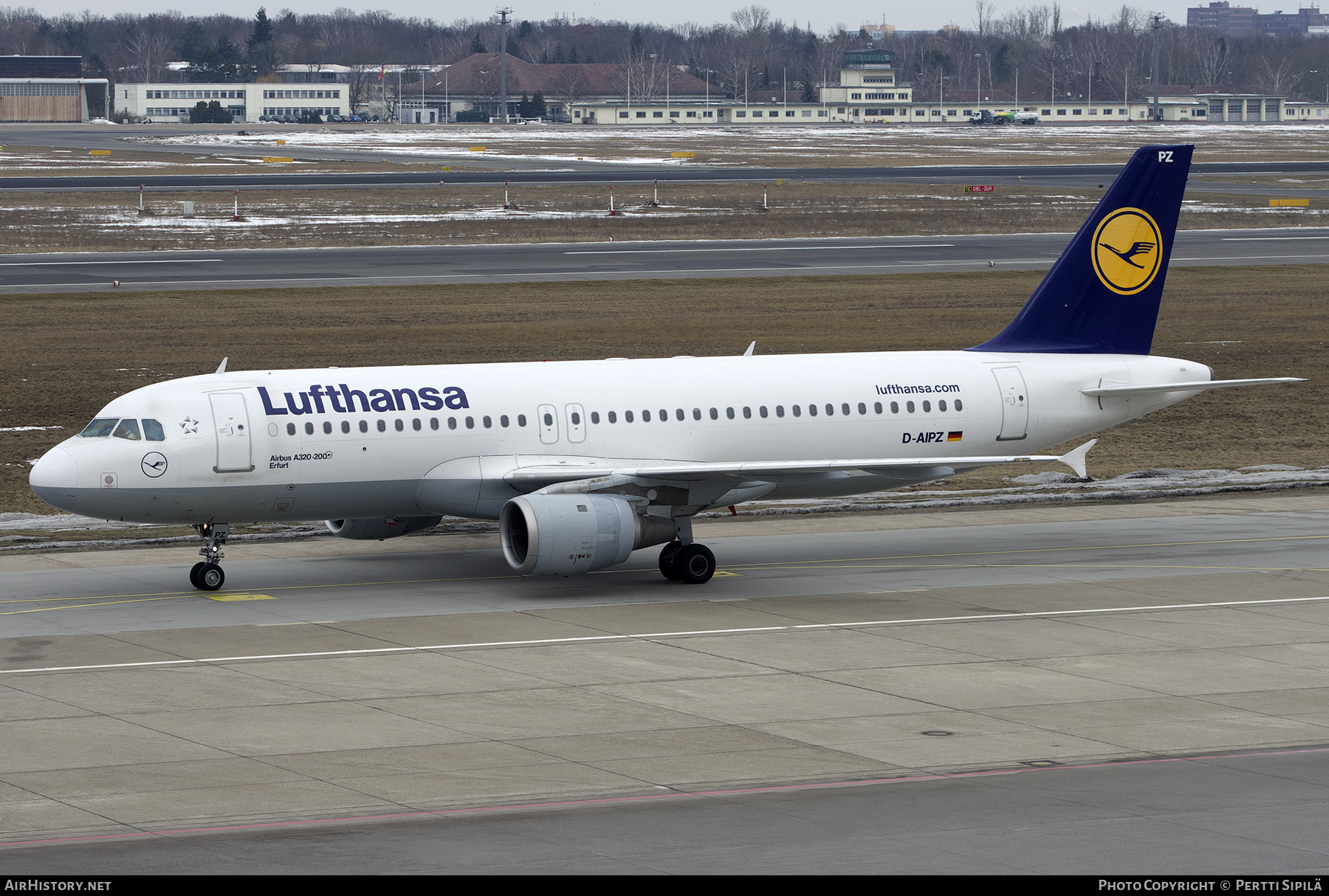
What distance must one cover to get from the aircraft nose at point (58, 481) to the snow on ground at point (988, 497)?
7.14m

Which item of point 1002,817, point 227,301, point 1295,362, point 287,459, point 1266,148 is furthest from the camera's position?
point 1266,148

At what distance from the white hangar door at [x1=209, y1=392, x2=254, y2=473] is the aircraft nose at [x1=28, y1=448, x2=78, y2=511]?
2425mm

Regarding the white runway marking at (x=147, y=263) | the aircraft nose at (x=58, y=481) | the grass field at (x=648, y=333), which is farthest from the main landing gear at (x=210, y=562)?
the white runway marking at (x=147, y=263)

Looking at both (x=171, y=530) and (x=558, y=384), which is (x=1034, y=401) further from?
(x=171, y=530)

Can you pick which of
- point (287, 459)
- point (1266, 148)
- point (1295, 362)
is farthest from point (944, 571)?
point (1266, 148)

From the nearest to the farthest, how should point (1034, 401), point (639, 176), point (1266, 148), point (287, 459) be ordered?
point (287, 459) < point (1034, 401) < point (639, 176) < point (1266, 148)

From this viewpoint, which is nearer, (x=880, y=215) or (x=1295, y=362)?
(x=1295, y=362)

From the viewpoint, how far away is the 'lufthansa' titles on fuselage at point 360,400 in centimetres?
3144

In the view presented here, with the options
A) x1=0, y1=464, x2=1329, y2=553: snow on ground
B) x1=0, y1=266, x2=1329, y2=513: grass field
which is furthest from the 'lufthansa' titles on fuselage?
x1=0, y1=266, x2=1329, y2=513: grass field

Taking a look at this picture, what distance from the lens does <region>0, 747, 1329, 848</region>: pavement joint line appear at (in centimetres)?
1792

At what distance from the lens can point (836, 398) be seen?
34.5 metres

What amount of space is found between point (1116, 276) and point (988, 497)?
7.42 meters

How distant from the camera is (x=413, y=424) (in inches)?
1256
